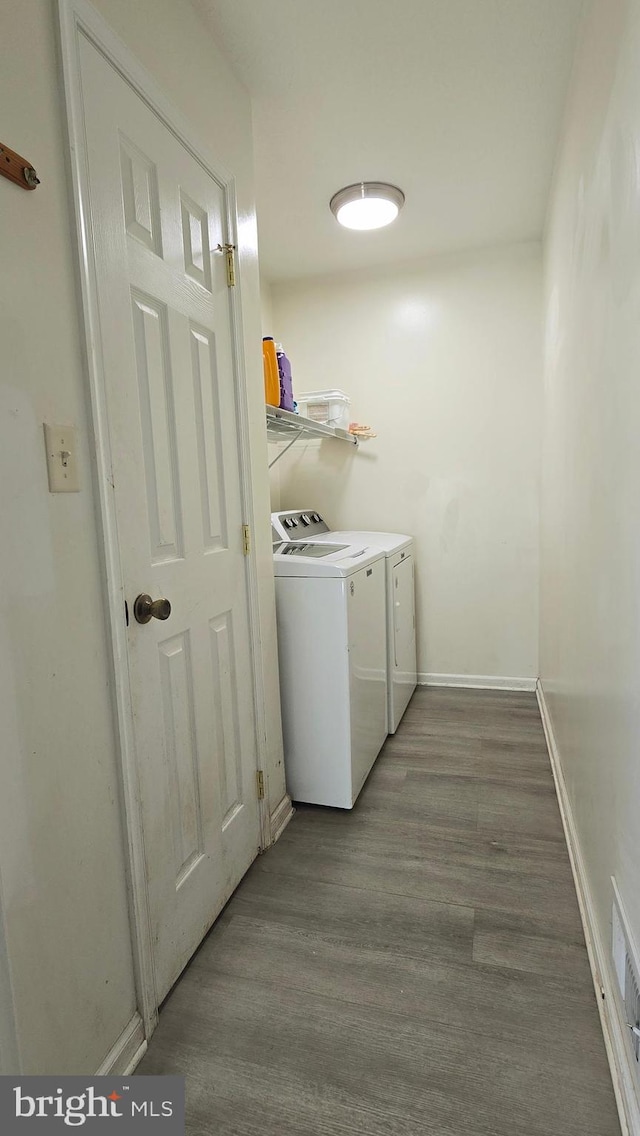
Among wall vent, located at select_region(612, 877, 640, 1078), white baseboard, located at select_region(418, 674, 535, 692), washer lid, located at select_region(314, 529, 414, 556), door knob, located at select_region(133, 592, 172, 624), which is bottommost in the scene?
white baseboard, located at select_region(418, 674, 535, 692)

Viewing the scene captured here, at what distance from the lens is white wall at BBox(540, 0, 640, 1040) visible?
3.43 feet

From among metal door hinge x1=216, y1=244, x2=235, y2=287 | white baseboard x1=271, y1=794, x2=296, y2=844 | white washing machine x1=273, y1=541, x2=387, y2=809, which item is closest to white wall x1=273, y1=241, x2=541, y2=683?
white washing machine x1=273, y1=541, x2=387, y2=809

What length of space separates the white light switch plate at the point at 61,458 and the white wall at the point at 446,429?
101 inches

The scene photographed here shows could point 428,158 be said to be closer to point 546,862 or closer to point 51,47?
point 51,47

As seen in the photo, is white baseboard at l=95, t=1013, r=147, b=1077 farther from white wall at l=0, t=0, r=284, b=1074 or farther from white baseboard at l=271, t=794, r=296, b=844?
white baseboard at l=271, t=794, r=296, b=844

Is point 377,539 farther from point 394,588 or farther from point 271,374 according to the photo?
point 271,374

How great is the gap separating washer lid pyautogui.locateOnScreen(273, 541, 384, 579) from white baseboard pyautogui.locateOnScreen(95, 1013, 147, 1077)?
1.34 meters

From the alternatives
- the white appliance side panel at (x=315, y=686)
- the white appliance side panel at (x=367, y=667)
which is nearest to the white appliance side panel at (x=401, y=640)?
the white appliance side panel at (x=367, y=667)

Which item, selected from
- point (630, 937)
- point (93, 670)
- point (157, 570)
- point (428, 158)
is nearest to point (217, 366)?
point (157, 570)

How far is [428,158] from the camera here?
2287 millimetres

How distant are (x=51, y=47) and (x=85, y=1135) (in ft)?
6.19

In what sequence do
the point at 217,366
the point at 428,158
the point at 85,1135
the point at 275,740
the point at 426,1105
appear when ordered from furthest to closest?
the point at 428,158 < the point at 275,740 < the point at 217,366 < the point at 426,1105 < the point at 85,1135

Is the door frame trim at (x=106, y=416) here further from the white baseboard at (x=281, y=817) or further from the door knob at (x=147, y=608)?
the white baseboard at (x=281, y=817)

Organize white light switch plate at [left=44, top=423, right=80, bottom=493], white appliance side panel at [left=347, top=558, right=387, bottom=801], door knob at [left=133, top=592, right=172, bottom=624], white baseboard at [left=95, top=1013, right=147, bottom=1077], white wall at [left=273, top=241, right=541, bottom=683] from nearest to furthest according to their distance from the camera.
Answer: white light switch plate at [left=44, top=423, right=80, bottom=493]
white baseboard at [left=95, top=1013, right=147, bottom=1077]
door knob at [left=133, top=592, right=172, bottom=624]
white appliance side panel at [left=347, top=558, right=387, bottom=801]
white wall at [left=273, top=241, right=541, bottom=683]
